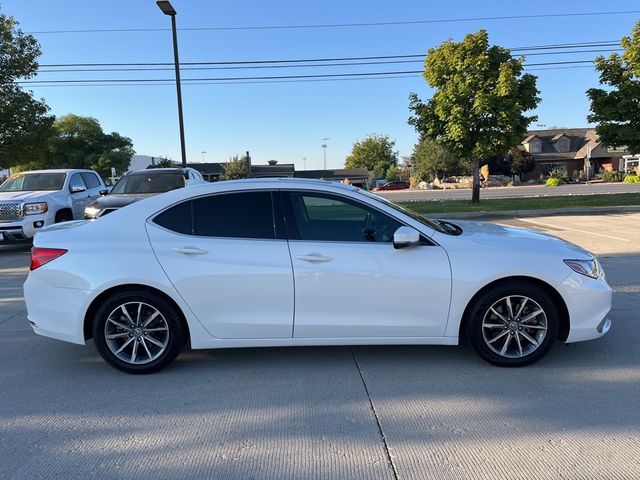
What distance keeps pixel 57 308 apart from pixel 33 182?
9.39 metres

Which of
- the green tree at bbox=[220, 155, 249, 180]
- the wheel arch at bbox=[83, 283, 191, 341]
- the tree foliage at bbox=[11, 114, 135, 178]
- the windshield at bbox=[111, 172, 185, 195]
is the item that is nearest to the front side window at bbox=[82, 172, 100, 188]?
the windshield at bbox=[111, 172, 185, 195]

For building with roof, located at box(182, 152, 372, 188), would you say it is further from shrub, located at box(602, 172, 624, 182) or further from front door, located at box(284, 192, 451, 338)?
front door, located at box(284, 192, 451, 338)

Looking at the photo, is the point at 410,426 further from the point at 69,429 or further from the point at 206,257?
the point at 69,429

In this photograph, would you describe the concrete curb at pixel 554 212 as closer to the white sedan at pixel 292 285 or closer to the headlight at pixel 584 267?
the headlight at pixel 584 267

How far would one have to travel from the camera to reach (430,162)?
199 feet

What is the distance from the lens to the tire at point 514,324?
12.6ft

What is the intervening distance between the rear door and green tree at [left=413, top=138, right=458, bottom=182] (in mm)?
57423

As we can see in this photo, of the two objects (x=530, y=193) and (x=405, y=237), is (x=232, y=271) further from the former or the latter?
(x=530, y=193)

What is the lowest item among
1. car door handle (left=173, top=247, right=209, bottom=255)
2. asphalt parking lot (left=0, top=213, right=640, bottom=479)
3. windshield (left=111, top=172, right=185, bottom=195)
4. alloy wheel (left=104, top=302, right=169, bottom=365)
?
asphalt parking lot (left=0, top=213, right=640, bottom=479)

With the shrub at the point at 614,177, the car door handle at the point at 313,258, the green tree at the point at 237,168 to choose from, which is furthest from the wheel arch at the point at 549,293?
the shrub at the point at 614,177

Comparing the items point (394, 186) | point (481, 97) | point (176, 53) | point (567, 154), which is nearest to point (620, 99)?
point (481, 97)

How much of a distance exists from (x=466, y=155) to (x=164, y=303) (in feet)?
58.7

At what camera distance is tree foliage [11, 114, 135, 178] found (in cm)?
6169

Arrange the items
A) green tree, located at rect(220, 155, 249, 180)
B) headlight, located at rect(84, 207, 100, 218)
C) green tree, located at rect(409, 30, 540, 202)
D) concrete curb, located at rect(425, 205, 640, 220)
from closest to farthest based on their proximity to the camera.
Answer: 1. headlight, located at rect(84, 207, 100, 218)
2. concrete curb, located at rect(425, 205, 640, 220)
3. green tree, located at rect(409, 30, 540, 202)
4. green tree, located at rect(220, 155, 249, 180)
